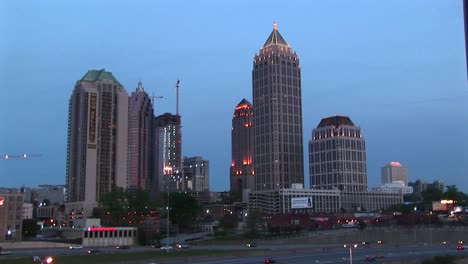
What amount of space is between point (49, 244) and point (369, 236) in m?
80.4

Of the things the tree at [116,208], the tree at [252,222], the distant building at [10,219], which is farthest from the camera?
the tree at [252,222]

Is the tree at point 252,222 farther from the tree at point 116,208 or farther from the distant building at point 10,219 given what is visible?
the distant building at point 10,219

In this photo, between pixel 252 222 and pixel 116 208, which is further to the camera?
pixel 252 222

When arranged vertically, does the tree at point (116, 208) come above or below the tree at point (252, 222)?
above

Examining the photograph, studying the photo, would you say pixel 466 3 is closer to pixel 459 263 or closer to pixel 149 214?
pixel 459 263

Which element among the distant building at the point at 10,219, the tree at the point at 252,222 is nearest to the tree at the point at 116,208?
the distant building at the point at 10,219

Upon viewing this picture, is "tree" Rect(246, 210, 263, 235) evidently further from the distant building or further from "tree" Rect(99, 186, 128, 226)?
the distant building

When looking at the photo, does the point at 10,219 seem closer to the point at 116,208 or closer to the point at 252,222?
the point at 116,208

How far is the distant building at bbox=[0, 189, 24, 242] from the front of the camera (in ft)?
570

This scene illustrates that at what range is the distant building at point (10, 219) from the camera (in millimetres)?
173625

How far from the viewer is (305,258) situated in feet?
308

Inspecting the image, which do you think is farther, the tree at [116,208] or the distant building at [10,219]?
the tree at [116,208]

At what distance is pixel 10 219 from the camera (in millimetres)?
181875

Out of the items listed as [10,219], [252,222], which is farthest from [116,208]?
[252,222]
